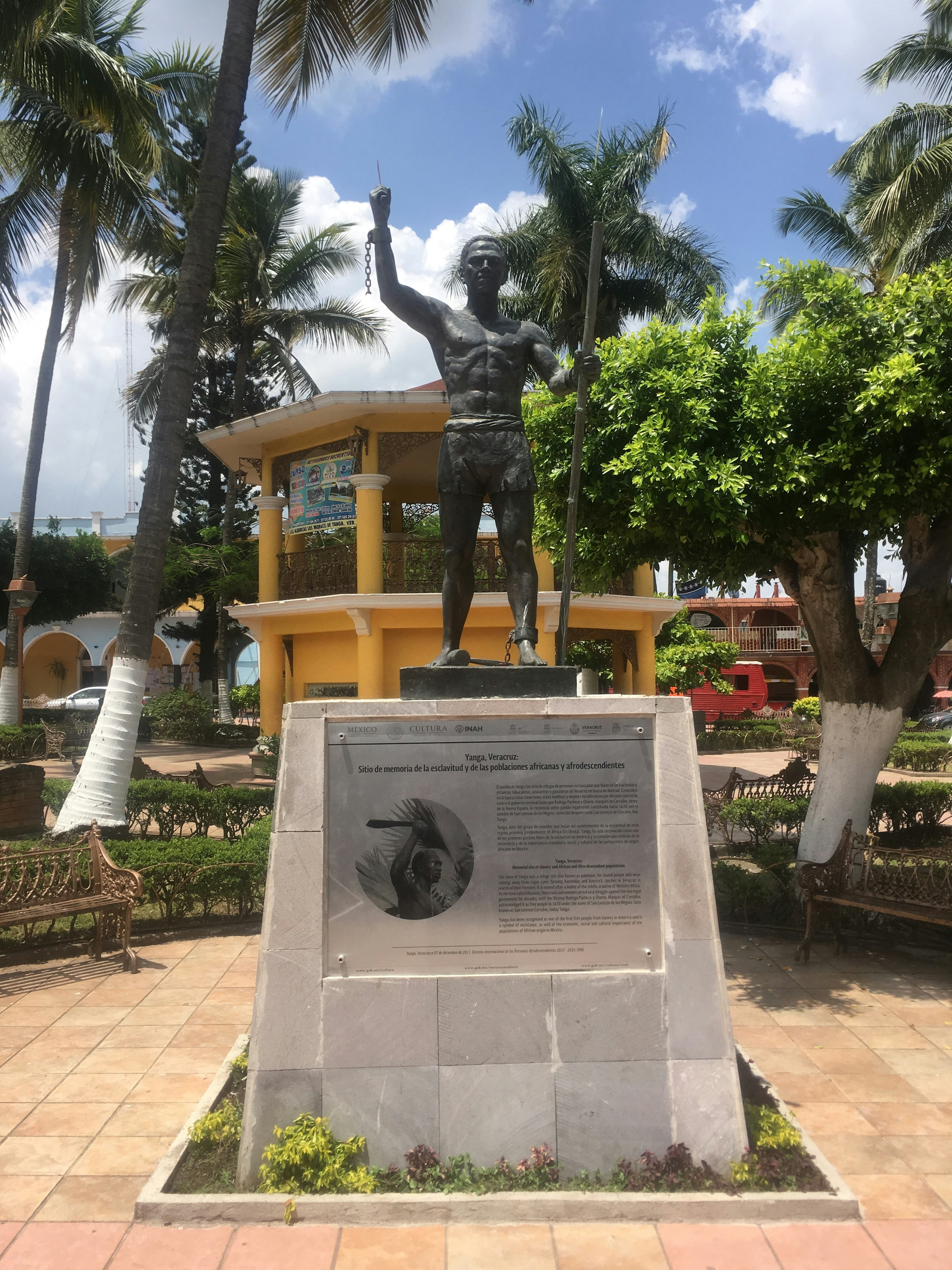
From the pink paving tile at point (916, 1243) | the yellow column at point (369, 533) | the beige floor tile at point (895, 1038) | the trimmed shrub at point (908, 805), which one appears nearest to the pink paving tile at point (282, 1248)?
the pink paving tile at point (916, 1243)

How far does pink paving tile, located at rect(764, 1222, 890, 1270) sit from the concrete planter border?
0.16 ft

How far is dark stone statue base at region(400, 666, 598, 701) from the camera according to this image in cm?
404

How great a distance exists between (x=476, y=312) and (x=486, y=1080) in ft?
11.5

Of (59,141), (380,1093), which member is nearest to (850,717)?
(380,1093)

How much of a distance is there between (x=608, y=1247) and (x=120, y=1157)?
6.68 ft

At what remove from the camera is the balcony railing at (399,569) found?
14.8 meters

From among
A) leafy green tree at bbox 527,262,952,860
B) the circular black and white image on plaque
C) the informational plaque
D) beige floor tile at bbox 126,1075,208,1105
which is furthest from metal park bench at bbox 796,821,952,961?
beige floor tile at bbox 126,1075,208,1105

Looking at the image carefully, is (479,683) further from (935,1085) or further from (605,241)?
(605,241)

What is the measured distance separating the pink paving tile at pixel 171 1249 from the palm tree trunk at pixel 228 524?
60.5 feet

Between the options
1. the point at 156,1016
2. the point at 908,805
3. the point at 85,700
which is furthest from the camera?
the point at 85,700

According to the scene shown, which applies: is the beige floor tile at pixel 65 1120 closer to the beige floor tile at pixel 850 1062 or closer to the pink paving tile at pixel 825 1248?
the pink paving tile at pixel 825 1248

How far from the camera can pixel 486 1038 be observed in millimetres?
3607

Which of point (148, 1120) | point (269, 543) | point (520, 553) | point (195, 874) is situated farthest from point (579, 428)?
point (269, 543)

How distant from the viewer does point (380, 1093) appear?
3.58 m
